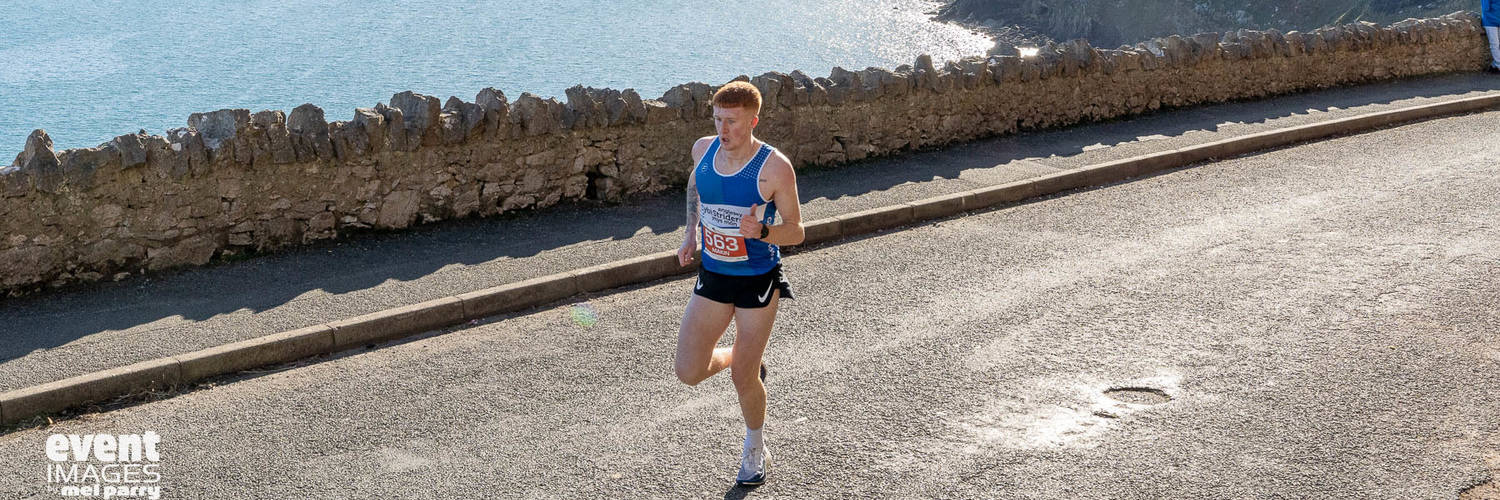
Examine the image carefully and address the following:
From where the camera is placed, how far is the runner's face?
17.5ft

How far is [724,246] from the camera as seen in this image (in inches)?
216

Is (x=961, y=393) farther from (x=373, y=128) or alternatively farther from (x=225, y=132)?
(x=225, y=132)

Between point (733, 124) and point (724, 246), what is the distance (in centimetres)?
54

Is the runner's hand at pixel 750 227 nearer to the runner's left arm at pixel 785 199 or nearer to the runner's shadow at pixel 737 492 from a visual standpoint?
the runner's left arm at pixel 785 199

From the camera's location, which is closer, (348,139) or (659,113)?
(348,139)

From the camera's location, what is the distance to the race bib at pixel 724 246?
5.45 metres

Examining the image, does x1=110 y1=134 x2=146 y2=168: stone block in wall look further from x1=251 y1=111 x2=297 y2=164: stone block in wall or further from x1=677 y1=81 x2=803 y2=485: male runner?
x1=677 y1=81 x2=803 y2=485: male runner

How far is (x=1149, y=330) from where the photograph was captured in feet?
25.5

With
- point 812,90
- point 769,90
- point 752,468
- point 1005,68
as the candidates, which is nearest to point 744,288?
point 752,468

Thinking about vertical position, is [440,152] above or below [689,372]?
above

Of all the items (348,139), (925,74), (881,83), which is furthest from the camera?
(925,74)

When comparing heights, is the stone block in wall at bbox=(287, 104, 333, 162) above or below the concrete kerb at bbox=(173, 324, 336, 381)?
above

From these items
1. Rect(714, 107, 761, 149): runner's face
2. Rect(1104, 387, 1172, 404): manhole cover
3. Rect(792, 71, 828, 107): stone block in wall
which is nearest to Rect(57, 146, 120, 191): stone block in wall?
Rect(714, 107, 761, 149): runner's face

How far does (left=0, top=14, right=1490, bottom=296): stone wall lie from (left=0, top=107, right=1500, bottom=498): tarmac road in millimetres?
2116
